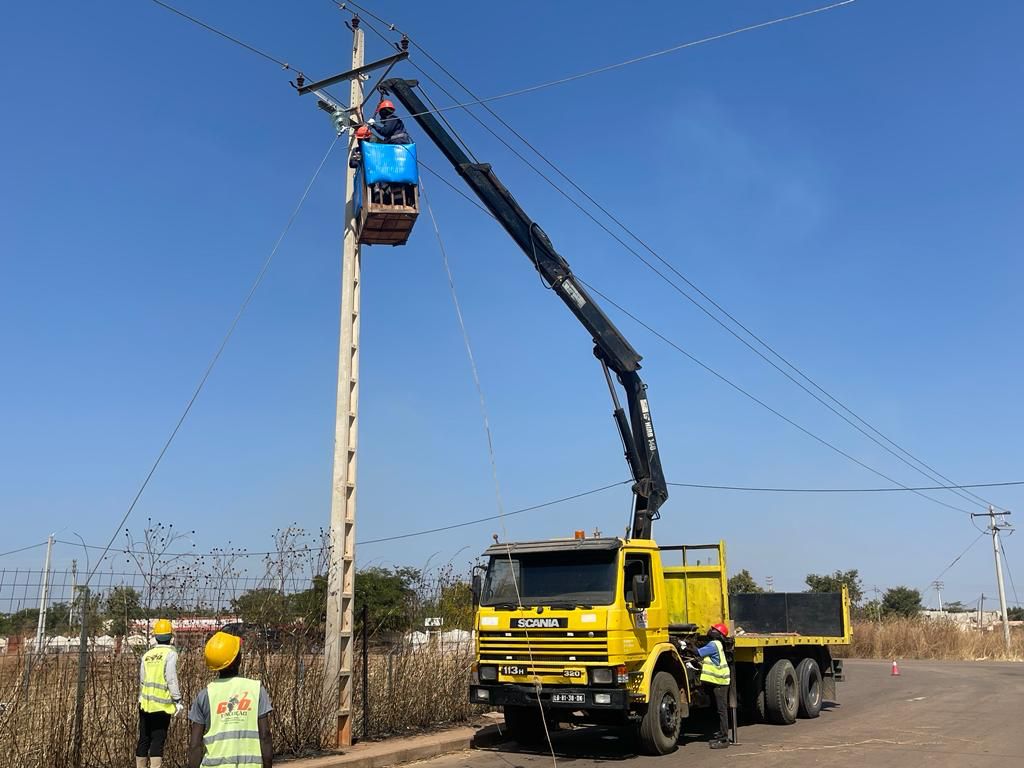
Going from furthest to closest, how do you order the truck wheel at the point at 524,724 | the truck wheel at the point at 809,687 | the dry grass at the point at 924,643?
the dry grass at the point at 924,643 → the truck wheel at the point at 809,687 → the truck wheel at the point at 524,724

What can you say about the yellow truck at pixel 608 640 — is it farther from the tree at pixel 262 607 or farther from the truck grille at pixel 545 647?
the tree at pixel 262 607

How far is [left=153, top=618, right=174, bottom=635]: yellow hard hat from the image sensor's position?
912 centimetres

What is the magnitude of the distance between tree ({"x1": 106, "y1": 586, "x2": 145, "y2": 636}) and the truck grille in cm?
443

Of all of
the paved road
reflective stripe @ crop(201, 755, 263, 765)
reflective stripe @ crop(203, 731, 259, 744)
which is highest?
reflective stripe @ crop(203, 731, 259, 744)

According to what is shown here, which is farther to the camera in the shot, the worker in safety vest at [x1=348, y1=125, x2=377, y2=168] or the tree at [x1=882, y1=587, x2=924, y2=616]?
the tree at [x1=882, y1=587, x2=924, y2=616]

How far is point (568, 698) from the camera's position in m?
11.1

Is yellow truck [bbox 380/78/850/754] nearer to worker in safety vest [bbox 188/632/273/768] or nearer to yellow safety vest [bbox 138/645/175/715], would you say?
yellow safety vest [bbox 138/645/175/715]

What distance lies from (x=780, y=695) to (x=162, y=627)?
31.5 feet

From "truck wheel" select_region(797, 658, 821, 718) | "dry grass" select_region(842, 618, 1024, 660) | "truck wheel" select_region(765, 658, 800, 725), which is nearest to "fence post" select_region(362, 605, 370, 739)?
"truck wheel" select_region(765, 658, 800, 725)

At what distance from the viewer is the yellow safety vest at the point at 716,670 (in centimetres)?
1233

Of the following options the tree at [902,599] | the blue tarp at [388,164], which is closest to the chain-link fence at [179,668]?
the blue tarp at [388,164]

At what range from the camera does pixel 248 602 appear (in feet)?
34.8

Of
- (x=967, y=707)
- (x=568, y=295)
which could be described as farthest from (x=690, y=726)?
(x=568, y=295)

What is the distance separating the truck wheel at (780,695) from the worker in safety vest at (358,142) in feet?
33.1
